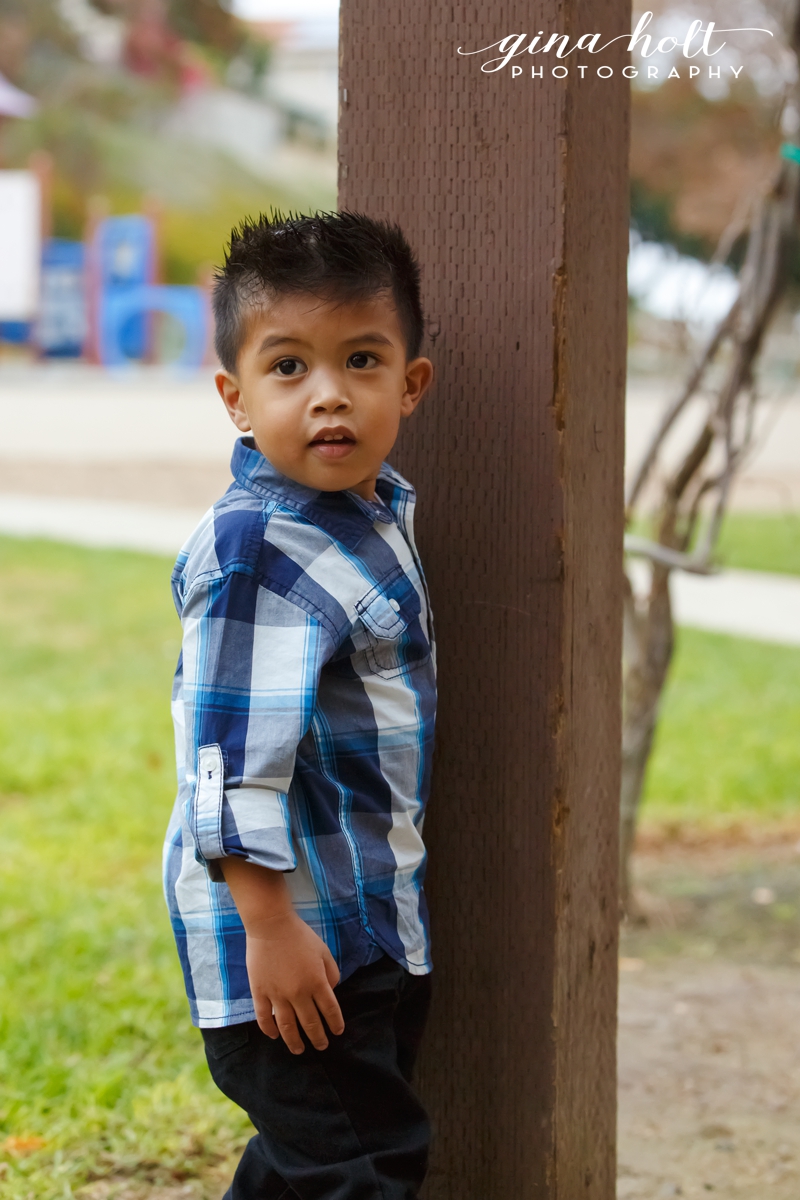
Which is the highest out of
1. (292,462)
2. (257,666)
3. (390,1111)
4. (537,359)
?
(537,359)

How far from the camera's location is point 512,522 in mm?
1476

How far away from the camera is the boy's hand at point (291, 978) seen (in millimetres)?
1245

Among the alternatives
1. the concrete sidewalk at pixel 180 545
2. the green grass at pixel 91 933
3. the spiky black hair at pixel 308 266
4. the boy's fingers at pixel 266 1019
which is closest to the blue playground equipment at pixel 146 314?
the concrete sidewalk at pixel 180 545

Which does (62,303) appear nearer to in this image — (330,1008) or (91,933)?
(91,933)

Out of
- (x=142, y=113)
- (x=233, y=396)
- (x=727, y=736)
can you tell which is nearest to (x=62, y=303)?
(x=142, y=113)

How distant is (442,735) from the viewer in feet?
5.08

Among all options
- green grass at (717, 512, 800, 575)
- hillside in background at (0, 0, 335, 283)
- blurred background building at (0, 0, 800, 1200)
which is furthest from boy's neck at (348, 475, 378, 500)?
hillside in background at (0, 0, 335, 283)

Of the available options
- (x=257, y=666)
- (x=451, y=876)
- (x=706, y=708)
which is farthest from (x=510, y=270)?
(x=706, y=708)

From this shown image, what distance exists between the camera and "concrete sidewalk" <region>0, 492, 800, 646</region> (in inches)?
268

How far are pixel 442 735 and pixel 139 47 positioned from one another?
27563 millimetres

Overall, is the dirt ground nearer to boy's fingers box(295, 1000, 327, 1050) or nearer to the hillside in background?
boy's fingers box(295, 1000, 327, 1050)

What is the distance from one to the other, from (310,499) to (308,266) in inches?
8.9

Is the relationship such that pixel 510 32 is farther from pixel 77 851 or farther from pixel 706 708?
pixel 706 708

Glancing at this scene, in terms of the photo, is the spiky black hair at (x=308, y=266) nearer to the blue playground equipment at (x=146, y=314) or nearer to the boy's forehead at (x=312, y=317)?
the boy's forehead at (x=312, y=317)
